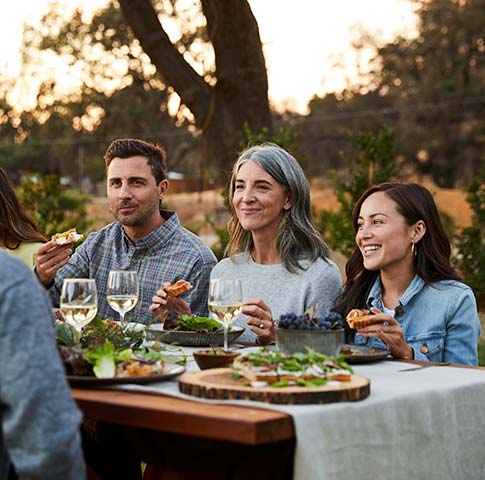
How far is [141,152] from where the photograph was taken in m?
5.17

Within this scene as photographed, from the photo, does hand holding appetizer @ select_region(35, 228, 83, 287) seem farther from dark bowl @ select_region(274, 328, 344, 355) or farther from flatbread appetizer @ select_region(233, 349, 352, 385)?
flatbread appetizer @ select_region(233, 349, 352, 385)

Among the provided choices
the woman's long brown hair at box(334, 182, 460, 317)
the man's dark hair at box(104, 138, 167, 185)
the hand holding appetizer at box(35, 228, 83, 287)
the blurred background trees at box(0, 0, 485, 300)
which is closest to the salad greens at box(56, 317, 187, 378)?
the hand holding appetizer at box(35, 228, 83, 287)

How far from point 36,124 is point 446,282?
1870 inches

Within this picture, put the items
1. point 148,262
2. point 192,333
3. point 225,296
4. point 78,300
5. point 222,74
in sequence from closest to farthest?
point 78,300
point 225,296
point 192,333
point 148,262
point 222,74

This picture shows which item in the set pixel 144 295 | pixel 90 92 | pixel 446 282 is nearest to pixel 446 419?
pixel 446 282

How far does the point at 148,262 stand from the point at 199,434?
2706 mm

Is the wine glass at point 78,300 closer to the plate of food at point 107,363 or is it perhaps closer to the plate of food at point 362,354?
the plate of food at point 107,363

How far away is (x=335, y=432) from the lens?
98.7 inches

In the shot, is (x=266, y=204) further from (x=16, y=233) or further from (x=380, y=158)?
(x=380, y=158)

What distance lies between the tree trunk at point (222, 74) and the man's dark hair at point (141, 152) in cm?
528

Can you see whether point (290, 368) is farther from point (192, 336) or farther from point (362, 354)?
point (192, 336)

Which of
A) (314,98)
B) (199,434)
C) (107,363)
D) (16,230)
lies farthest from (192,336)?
(314,98)

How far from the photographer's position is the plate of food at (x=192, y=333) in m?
3.67

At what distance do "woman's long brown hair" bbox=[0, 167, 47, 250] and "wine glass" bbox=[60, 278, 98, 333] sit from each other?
190 cm
